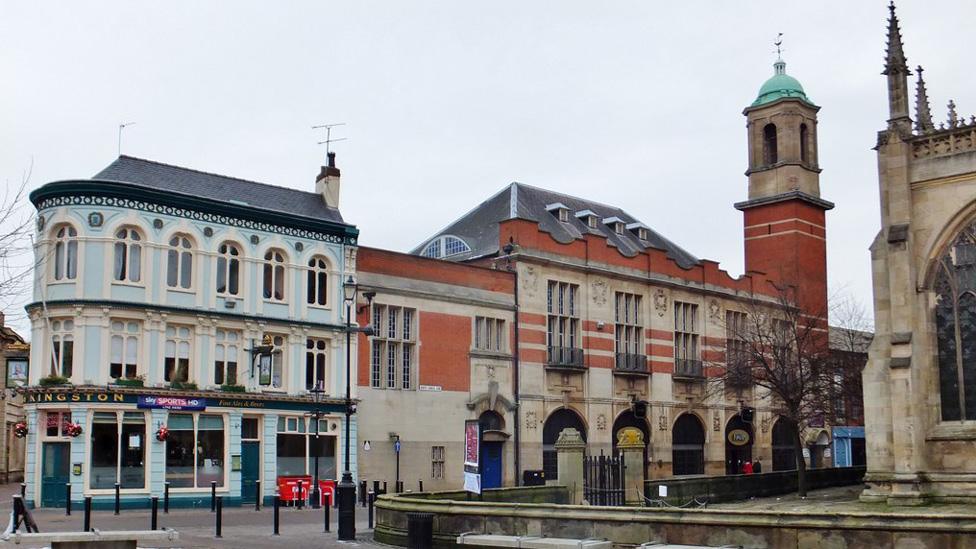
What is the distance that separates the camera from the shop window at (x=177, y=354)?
34156 millimetres

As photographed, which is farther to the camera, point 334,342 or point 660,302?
point 660,302

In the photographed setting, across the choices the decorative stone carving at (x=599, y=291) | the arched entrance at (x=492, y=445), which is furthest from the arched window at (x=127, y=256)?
the decorative stone carving at (x=599, y=291)

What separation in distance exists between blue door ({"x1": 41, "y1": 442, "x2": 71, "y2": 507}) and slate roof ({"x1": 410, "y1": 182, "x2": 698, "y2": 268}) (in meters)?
19.5

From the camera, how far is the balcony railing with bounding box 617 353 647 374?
160 feet

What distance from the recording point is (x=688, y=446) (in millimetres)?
52438

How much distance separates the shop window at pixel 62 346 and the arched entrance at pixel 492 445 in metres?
15.7

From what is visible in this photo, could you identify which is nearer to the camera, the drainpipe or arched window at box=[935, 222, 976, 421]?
arched window at box=[935, 222, 976, 421]

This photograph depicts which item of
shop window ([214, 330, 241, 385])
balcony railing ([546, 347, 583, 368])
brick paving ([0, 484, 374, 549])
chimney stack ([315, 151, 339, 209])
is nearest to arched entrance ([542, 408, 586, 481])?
balcony railing ([546, 347, 583, 368])

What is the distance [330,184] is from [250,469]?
1109 centimetres

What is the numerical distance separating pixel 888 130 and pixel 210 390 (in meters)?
21.5

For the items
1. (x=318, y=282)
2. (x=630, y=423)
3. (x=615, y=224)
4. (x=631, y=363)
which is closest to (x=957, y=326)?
(x=318, y=282)

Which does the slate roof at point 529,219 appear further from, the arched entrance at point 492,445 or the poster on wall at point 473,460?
the poster on wall at point 473,460

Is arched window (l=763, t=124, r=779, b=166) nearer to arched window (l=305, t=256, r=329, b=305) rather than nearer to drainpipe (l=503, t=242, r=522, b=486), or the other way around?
drainpipe (l=503, t=242, r=522, b=486)

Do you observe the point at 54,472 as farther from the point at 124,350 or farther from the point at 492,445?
the point at 492,445
